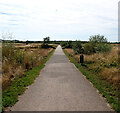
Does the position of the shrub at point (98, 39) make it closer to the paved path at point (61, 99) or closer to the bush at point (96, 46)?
the bush at point (96, 46)

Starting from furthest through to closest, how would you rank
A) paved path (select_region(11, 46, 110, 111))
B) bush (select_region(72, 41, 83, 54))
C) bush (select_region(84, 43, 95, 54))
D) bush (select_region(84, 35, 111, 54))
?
bush (select_region(72, 41, 83, 54)) < bush (select_region(84, 43, 95, 54)) < bush (select_region(84, 35, 111, 54)) < paved path (select_region(11, 46, 110, 111))

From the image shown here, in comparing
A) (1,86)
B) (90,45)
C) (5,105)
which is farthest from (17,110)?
(90,45)

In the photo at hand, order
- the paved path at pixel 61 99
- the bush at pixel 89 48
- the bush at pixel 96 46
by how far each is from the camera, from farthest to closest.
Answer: the bush at pixel 89 48
the bush at pixel 96 46
the paved path at pixel 61 99

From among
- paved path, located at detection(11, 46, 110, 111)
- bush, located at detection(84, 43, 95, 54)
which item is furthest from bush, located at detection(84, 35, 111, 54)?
paved path, located at detection(11, 46, 110, 111)

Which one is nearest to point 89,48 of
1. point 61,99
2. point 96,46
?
point 96,46

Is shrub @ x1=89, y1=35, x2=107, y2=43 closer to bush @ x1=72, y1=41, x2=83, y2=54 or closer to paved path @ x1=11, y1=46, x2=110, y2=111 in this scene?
bush @ x1=72, y1=41, x2=83, y2=54

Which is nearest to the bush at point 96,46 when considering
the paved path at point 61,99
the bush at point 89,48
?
the bush at point 89,48

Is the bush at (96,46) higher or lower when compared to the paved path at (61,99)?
higher

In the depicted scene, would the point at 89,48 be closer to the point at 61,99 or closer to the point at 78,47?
the point at 78,47

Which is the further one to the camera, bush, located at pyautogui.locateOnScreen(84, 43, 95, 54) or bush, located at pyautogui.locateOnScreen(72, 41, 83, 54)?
bush, located at pyautogui.locateOnScreen(72, 41, 83, 54)

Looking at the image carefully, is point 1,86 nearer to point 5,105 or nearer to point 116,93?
point 5,105

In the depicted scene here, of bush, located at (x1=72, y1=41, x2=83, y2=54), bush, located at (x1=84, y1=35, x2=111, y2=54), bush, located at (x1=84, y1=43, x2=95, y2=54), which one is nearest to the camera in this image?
bush, located at (x1=84, y1=35, x2=111, y2=54)

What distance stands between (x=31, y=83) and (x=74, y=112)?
4.35 m

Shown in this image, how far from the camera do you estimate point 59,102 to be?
584cm
